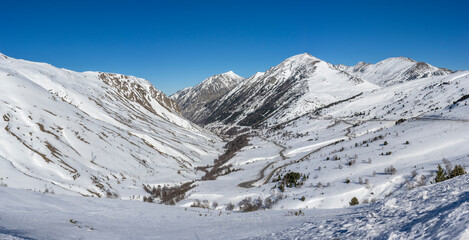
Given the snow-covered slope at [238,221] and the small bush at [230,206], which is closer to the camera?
the snow-covered slope at [238,221]

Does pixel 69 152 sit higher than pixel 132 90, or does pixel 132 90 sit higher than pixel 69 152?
pixel 132 90

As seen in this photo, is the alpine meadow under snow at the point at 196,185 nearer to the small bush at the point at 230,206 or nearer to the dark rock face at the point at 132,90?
the small bush at the point at 230,206

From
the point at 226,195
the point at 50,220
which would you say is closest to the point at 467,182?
the point at 50,220

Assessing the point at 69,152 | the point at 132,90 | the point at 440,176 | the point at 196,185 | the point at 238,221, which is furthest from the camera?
the point at 132,90

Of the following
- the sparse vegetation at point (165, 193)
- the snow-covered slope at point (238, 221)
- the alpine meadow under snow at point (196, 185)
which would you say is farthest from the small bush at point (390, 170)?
the sparse vegetation at point (165, 193)

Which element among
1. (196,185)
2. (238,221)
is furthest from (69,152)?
(238,221)

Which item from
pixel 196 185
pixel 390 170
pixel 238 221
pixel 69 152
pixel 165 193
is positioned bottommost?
pixel 238 221

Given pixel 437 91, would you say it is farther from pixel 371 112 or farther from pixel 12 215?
pixel 12 215

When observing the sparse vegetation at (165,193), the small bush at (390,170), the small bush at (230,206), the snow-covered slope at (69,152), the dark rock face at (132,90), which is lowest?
the small bush at (230,206)

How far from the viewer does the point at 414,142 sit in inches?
1222

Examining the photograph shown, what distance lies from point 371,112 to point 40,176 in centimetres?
9265

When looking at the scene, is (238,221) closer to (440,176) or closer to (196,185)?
(440,176)

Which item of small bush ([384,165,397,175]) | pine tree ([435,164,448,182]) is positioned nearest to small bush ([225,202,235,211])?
small bush ([384,165,397,175])

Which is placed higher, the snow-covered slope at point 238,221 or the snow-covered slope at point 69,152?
the snow-covered slope at point 69,152
